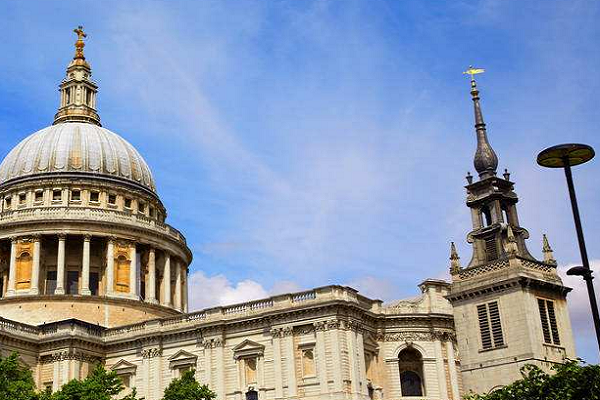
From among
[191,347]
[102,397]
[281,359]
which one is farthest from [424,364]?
[102,397]

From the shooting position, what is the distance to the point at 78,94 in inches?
3472

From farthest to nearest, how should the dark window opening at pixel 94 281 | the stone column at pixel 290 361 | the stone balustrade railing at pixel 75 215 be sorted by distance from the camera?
1. the dark window opening at pixel 94 281
2. the stone balustrade railing at pixel 75 215
3. the stone column at pixel 290 361

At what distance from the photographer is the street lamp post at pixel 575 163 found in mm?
22048

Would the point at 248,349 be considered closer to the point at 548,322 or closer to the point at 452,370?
the point at 452,370

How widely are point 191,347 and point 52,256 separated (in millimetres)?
19731

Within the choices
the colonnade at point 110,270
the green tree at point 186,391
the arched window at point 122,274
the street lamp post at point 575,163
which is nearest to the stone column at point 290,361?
the green tree at point 186,391

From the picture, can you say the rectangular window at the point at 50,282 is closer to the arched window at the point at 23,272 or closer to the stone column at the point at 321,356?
the arched window at the point at 23,272

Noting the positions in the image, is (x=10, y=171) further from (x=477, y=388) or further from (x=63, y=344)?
(x=477, y=388)

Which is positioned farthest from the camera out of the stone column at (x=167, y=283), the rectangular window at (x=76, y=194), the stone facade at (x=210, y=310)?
the rectangular window at (x=76, y=194)

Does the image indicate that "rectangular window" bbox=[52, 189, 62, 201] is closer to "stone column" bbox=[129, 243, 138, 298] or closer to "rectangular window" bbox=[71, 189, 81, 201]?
"rectangular window" bbox=[71, 189, 81, 201]

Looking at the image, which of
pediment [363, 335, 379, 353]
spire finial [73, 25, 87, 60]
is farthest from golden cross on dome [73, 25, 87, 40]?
pediment [363, 335, 379, 353]

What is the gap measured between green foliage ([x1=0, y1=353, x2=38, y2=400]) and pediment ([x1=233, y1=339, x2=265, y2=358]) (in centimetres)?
1544

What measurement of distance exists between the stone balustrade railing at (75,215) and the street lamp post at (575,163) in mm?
55663

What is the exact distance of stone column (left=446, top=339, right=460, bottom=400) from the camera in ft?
201
